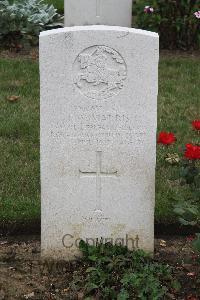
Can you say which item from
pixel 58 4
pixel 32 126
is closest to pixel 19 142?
pixel 32 126

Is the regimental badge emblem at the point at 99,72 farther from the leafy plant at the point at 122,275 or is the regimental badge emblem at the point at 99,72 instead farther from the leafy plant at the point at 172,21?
the leafy plant at the point at 172,21

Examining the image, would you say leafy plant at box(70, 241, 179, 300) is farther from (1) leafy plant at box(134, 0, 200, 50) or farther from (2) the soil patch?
(1) leafy plant at box(134, 0, 200, 50)

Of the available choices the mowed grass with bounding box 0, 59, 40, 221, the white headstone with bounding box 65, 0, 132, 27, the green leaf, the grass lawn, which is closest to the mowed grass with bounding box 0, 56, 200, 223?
the mowed grass with bounding box 0, 59, 40, 221

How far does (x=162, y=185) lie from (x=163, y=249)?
830 millimetres

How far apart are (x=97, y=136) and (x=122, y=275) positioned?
2.69 feet

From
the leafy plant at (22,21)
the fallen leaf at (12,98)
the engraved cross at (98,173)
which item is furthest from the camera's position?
the leafy plant at (22,21)

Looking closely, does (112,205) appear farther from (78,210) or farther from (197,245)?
(197,245)

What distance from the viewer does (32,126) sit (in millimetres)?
6641

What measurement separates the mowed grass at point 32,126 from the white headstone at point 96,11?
3.27ft

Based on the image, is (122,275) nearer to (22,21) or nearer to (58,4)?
(22,21)

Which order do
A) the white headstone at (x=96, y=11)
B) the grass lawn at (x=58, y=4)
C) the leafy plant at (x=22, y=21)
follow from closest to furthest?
the leafy plant at (x=22, y=21), the white headstone at (x=96, y=11), the grass lawn at (x=58, y=4)

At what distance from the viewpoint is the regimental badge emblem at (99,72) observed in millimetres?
4059

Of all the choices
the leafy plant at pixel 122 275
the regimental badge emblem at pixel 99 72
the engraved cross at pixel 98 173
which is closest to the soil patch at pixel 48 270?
the leafy plant at pixel 122 275

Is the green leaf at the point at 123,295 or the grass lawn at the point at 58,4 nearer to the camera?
the green leaf at the point at 123,295
